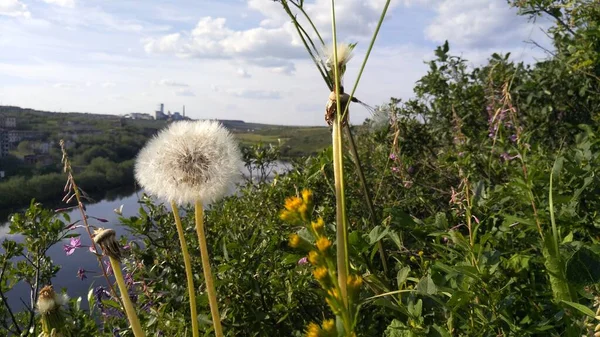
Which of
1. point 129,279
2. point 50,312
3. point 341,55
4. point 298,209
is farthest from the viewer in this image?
point 129,279

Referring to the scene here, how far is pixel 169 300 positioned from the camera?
1.65 metres

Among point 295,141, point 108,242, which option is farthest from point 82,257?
point 108,242

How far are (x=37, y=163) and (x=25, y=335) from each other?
91.5 ft

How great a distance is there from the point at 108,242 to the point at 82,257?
1758cm

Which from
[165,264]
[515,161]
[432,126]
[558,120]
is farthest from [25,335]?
[558,120]

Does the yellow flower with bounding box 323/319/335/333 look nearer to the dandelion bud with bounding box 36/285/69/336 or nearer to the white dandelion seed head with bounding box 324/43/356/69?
the white dandelion seed head with bounding box 324/43/356/69

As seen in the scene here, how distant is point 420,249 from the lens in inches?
64.4

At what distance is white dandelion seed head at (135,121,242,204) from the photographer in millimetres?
1249

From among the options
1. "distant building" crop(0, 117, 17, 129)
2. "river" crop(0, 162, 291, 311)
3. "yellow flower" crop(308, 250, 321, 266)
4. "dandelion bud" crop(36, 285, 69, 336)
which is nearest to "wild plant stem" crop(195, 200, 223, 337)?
"yellow flower" crop(308, 250, 321, 266)

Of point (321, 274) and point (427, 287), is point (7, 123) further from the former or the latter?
point (321, 274)

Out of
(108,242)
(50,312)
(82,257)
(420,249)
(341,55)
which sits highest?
(341,55)

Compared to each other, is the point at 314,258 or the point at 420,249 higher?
the point at 314,258

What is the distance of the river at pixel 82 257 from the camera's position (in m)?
2.95

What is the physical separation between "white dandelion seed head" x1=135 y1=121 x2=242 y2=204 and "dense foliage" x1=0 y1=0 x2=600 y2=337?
0.33 metres
